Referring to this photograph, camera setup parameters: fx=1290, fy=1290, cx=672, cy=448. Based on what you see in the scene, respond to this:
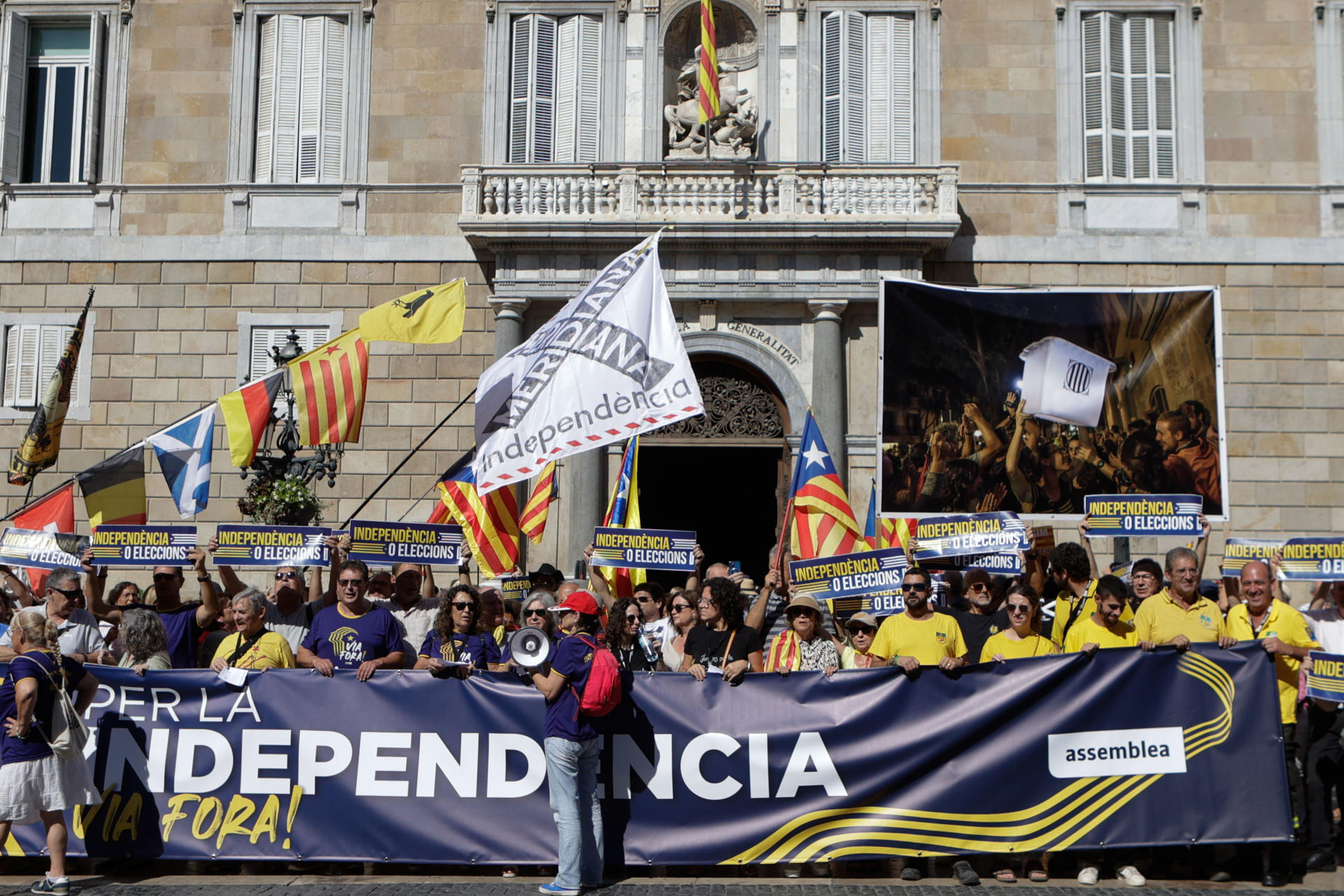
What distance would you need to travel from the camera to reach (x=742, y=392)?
59.9ft

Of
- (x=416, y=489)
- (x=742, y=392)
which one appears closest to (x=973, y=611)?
(x=742, y=392)

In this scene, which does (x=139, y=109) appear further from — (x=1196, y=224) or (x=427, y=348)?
(x=1196, y=224)

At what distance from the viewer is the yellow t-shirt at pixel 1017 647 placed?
8.51 m

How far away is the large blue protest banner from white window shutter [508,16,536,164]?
39.3ft

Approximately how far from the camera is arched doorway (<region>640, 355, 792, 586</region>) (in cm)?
1819

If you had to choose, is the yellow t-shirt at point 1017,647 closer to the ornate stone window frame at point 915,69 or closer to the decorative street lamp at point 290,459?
the decorative street lamp at point 290,459

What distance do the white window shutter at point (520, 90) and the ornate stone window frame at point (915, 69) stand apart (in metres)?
3.53

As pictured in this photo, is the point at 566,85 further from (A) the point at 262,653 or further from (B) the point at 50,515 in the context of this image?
(A) the point at 262,653

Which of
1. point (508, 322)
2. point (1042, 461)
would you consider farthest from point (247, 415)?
point (1042, 461)

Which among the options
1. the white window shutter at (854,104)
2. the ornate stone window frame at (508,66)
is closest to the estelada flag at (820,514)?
the white window shutter at (854,104)

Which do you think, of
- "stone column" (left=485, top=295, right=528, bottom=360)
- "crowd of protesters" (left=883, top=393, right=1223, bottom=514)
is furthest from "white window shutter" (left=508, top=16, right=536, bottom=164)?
"crowd of protesters" (left=883, top=393, right=1223, bottom=514)

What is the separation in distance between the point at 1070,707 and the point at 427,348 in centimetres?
1224

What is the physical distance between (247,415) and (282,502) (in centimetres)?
365

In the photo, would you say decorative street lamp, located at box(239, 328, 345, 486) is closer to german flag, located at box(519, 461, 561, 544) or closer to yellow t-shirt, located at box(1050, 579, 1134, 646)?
german flag, located at box(519, 461, 561, 544)
